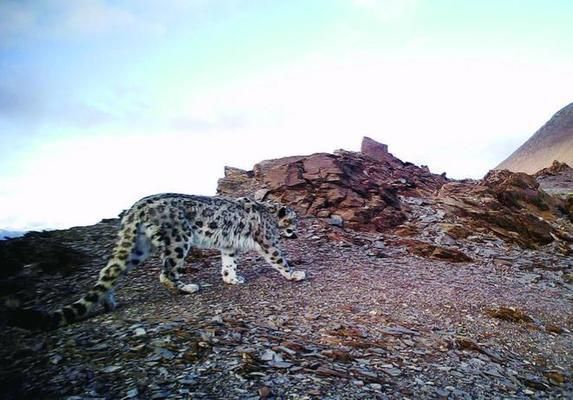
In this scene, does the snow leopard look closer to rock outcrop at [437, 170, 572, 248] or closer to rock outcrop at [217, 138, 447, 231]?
rock outcrop at [217, 138, 447, 231]

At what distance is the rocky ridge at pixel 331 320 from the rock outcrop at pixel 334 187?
11 centimetres

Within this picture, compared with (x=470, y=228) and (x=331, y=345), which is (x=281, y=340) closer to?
(x=331, y=345)

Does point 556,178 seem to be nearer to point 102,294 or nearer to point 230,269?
point 230,269

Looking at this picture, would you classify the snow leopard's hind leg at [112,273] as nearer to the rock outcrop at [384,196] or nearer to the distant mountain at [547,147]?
the rock outcrop at [384,196]

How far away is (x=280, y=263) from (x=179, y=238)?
112 inches

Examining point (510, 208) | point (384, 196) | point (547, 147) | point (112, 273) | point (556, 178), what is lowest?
point (510, 208)

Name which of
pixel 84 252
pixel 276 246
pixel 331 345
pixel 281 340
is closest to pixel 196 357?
pixel 281 340

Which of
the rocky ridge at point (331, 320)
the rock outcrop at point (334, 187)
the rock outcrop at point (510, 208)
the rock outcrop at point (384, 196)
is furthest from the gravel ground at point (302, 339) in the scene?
the rock outcrop at point (510, 208)

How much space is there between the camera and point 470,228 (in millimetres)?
19188

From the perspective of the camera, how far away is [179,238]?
995 centimetres

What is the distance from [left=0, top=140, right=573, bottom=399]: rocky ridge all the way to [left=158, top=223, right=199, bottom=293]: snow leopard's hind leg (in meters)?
0.33

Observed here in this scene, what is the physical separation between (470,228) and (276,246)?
36.2 ft

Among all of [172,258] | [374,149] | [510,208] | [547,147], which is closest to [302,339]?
[172,258]

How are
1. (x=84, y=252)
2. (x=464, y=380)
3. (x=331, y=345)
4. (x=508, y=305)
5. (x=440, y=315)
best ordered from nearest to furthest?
1. (x=464, y=380)
2. (x=331, y=345)
3. (x=440, y=315)
4. (x=508, y=305)
5. (x=84, y=252)
